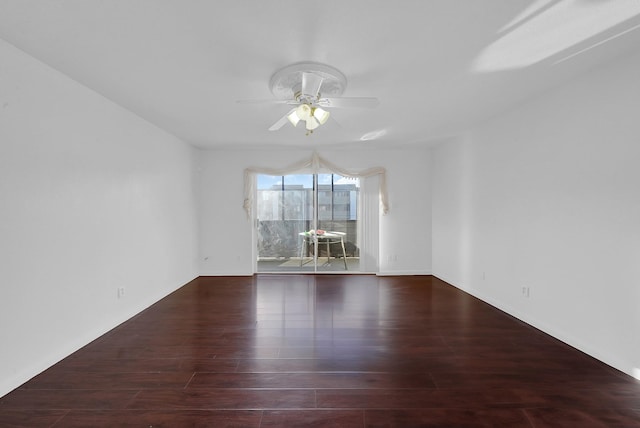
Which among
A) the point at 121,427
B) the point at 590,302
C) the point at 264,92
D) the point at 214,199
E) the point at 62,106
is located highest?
the point at 264,92

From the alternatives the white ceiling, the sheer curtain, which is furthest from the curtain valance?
the white ceiling

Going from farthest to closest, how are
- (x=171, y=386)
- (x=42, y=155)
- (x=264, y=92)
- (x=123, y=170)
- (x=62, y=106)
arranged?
(x=123, y=170) → (x=264, y=92) → (x=62, y=106) → (x=42, y=155) → (x=171, y=386)

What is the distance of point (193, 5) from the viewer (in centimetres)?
158

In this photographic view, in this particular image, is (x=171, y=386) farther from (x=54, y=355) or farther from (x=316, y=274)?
(x=316, y=274)

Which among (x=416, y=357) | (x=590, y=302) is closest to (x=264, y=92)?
(x=416, y=357)

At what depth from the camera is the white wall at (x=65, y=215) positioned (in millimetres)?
1968

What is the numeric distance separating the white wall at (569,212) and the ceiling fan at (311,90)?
1.81 m

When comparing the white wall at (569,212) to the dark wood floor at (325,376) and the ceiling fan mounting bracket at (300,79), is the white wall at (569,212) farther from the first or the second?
the ceiling fan mounting bracket at (300,79)

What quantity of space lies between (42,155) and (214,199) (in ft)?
10.4

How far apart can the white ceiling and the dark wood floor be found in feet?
7.63

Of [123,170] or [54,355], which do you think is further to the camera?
[123,170]

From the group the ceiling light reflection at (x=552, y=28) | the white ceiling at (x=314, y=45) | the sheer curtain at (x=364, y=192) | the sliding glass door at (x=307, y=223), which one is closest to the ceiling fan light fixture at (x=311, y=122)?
the white ceiling at (x=314, y=45)

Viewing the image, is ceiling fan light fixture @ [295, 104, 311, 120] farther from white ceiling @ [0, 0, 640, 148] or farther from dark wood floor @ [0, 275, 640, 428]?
dark wood floor @ [0, 275, 640, 428]

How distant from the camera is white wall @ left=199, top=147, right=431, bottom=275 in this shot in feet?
17.6
